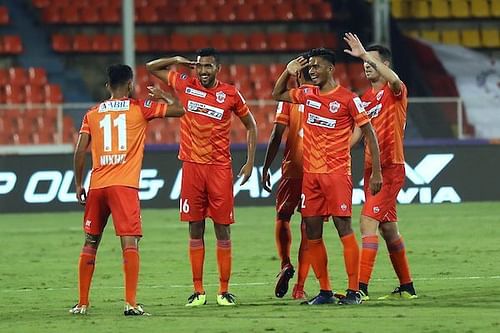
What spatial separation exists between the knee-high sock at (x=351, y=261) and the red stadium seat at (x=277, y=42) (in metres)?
20.5

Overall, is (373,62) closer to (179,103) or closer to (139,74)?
(179,103)

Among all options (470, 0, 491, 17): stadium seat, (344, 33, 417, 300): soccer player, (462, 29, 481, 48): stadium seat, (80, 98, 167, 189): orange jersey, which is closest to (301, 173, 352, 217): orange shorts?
(344, 33, 417, 300): soccer player

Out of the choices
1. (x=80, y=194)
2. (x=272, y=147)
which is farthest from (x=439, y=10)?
(x=80, y=194)

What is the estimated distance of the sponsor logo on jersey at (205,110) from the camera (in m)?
11.7

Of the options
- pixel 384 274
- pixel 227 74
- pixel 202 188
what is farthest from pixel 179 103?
pixel 227 74

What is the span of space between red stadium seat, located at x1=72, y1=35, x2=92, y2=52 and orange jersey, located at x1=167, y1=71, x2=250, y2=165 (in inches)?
756

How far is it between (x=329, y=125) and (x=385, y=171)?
77 cm

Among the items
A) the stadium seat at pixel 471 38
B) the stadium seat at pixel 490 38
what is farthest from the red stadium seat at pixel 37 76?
the stadium seat at pixel 490 38

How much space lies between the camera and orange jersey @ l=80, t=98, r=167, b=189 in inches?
427

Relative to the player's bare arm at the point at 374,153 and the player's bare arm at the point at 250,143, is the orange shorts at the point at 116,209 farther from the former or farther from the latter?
the player's bare arm at the point at 374,153

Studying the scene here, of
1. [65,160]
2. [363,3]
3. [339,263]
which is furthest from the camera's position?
[363,3]

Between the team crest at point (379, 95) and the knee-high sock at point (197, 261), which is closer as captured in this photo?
the knee-high sock at point (197, 261)

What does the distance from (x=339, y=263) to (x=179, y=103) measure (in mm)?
4766

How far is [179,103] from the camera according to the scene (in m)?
10.9
